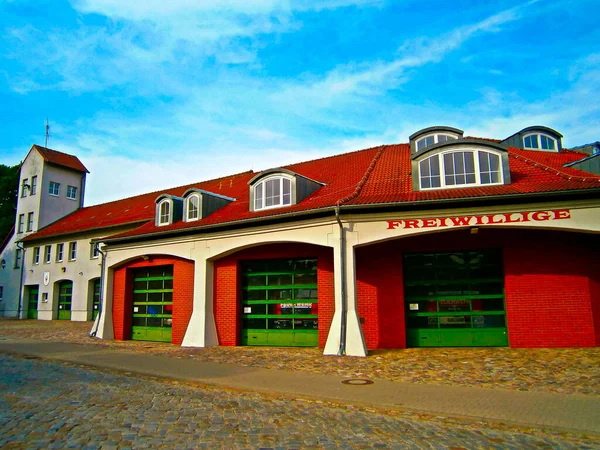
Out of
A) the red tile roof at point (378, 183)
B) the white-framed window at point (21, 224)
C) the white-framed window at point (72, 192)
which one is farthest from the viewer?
the white-framed window at point (72, 192)

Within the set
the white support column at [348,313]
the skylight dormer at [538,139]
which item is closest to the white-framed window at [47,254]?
the white support column at [348,313]

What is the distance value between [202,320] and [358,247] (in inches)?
250

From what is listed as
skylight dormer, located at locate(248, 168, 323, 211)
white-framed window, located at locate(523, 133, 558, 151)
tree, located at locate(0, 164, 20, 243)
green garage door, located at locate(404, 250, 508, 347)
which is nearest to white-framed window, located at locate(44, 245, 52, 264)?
tree, located at locate(0, 164, 20, 243)

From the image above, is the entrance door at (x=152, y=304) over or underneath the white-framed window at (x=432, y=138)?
underneath

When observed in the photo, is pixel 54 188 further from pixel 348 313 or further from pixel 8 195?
pixel 348 313

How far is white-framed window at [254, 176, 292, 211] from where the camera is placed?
16.3m

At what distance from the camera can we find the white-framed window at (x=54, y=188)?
38.1m

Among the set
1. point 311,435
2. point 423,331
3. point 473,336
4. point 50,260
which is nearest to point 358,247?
point 423,331

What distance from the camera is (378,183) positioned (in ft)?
51.0

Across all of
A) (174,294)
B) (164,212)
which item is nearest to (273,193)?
(174,294)

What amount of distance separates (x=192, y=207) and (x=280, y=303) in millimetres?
5969

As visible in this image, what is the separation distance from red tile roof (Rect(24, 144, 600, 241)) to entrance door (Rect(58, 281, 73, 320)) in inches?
355

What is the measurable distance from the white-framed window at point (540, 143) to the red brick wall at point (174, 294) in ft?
52.9

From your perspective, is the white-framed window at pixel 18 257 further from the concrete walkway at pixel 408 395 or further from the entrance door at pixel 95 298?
the concrete walkway at pixel 408 395
